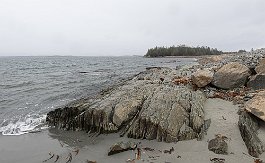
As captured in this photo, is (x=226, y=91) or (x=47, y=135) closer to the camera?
(x=47, y=135)

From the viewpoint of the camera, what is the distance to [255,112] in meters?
9.09

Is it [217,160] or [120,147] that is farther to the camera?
[120,147]

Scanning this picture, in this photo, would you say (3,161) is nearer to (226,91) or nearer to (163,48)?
(226,91)

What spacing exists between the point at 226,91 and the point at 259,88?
5.07 ft

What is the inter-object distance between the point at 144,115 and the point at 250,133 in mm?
3696

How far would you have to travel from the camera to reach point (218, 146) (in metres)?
8.20

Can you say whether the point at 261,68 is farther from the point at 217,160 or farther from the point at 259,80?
the point at 217,160

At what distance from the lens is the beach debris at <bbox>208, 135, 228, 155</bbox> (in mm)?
8047

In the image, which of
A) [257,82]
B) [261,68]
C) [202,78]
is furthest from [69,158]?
[261,68]

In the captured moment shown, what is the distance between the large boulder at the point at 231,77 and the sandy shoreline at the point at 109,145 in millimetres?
2302

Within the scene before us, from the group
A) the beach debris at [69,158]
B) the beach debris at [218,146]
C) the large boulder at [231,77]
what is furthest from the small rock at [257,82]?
the beach debris at [69,158]

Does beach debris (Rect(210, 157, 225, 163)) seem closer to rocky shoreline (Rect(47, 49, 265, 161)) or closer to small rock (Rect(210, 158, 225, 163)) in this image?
small rock (Rect(210, 158, 225, 163))

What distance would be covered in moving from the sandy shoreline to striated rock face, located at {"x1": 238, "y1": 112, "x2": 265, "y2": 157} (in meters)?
0.18

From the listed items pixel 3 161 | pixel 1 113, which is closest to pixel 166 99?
pixel 3 161
